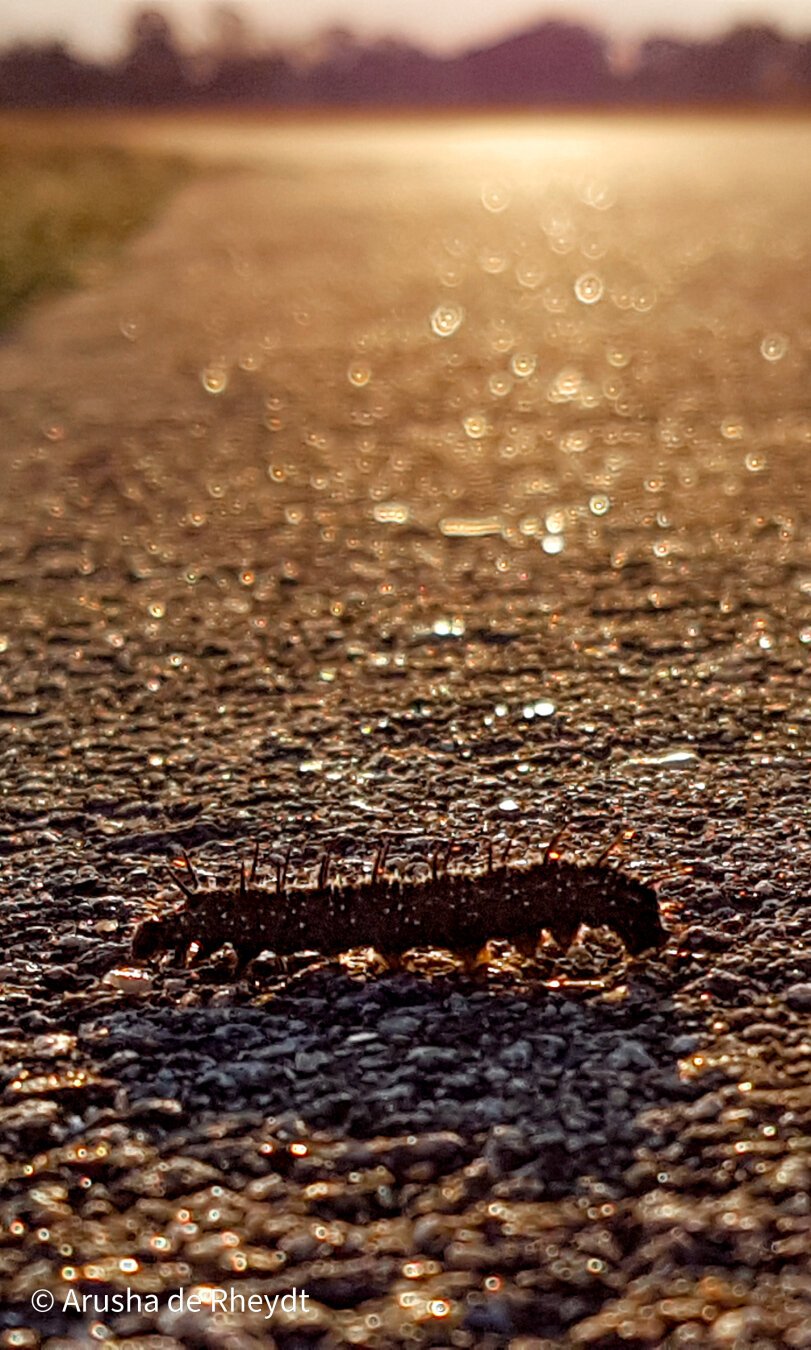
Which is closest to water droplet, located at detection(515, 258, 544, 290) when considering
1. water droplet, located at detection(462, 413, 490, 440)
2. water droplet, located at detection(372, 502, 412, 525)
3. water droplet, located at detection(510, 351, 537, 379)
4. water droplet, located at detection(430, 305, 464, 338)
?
water droplet, located at detection(430, 305, 464, 338)

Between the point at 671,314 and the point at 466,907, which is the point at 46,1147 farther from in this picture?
the point at 671,314

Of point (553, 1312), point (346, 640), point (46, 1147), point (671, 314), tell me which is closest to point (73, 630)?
point (346, 640)

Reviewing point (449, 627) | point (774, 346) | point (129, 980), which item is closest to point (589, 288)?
point (774, 346)

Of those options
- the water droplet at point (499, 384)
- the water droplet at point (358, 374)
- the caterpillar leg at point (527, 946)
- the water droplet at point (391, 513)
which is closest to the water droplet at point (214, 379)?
the water droplet at point (358, 374)

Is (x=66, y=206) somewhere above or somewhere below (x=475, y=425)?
above

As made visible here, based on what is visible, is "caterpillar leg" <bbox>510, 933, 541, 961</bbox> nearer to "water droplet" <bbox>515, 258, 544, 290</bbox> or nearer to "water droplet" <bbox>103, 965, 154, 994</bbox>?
"water droplet" <bbox>103, 965, 154, 994</bbox>

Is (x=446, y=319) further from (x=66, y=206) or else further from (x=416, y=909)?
(x=416, y=909)
